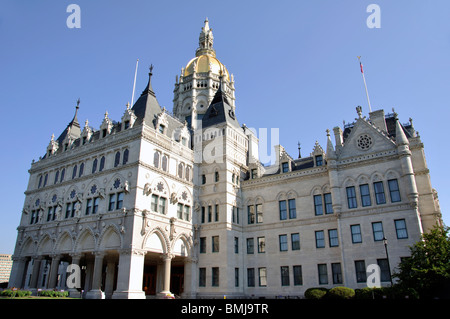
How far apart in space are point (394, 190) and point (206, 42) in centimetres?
6129

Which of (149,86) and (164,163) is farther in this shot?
(149,86)

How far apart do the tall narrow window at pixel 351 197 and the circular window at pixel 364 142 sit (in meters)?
4.75

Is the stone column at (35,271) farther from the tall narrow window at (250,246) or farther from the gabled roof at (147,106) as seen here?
the tall narrow window at (250,246)

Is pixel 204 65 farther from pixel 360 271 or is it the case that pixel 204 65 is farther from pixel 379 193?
pixel 360 271

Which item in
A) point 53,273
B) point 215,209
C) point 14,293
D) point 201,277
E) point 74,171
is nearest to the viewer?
point 14,293

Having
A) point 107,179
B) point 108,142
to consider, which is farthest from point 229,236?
point 108,142

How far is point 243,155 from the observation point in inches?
1944

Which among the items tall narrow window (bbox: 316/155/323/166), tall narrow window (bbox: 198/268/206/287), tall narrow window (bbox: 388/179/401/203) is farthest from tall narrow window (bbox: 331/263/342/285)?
tall narrow window (bbox: 198/268/206/287)

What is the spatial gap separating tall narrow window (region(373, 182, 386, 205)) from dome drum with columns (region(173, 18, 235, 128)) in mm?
36437

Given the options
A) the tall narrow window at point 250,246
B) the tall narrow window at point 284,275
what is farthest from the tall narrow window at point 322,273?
the tall narrow window at point 250,246

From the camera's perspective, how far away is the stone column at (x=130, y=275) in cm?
3192

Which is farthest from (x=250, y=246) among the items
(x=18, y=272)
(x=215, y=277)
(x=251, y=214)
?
(x=18, y=272)

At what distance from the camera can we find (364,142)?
37.5 m
